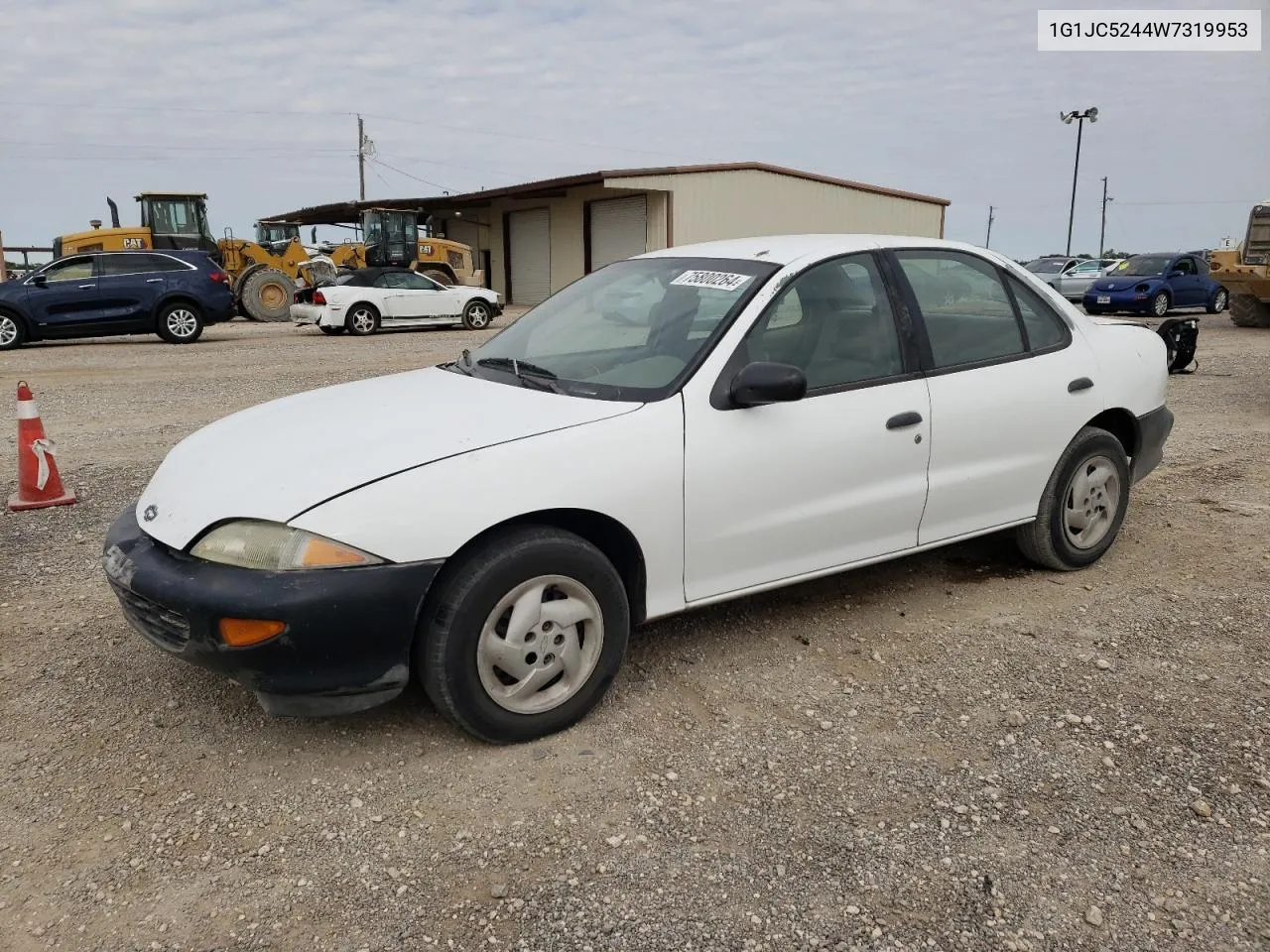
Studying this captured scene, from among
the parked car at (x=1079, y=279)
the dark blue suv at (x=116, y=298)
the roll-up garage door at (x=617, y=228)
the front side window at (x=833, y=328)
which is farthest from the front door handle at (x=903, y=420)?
the roll-up garage door at (x=617, y=228)

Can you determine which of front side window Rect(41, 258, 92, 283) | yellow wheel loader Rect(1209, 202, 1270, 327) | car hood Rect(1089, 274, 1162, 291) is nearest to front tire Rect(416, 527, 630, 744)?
front side window Rect(41, 258, 92, 283)

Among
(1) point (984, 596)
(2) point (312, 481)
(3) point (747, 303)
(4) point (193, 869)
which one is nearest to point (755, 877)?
(4) point (193, 869)

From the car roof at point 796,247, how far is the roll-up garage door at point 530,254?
30.0 m

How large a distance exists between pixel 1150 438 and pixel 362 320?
16.5m

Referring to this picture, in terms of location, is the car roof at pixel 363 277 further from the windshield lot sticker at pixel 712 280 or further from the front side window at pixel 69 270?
the windshield lot sticker at pixel 712 280

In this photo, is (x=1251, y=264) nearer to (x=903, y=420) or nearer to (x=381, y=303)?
(x=381, y=303)

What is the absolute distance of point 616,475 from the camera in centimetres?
315

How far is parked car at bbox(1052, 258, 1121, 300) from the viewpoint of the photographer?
84.0ft

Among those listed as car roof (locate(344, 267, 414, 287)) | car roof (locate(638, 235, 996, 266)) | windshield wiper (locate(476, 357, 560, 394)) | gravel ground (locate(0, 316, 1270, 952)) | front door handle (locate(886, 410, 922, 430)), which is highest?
car roof (locate(638, 235, 996, 266))

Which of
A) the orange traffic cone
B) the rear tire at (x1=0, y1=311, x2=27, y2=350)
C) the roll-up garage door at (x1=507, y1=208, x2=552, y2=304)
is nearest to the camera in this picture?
the orange traffic cone

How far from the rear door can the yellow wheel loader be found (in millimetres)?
16475

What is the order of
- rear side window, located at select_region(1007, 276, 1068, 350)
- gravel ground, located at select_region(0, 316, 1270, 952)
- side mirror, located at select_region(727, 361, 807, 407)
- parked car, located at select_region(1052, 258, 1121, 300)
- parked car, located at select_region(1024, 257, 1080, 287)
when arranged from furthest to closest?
parked car, located at select_region(1024, 257, 1080, 287) < parked car, located at select_region(1052, 258, 1121, 300) < rear side window, located at select_region(1007, 276, 1068, 350) < side mirror, located at select_region(727, 361, 807, 407) < gravel ground, located at select_region(0, 316, 1270, 952)

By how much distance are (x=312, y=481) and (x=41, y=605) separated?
2237mm

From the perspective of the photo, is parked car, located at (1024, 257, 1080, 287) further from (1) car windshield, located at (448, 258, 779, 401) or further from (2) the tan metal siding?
(1) car windshield, located at (448, 258, 779, 401)
